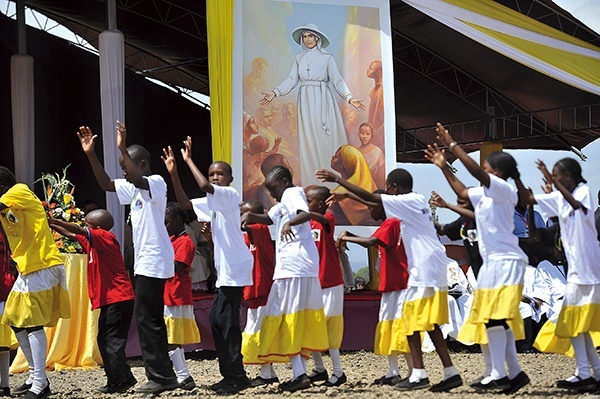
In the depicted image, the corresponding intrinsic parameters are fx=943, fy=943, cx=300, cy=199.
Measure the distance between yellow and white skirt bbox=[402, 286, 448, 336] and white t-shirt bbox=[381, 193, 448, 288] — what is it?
0.05 metres

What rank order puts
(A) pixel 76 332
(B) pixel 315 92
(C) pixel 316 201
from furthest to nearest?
(B) pixel 315 92, (A) pixel 76 332, (C) pixel 316 201

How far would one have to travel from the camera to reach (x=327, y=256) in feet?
24.2

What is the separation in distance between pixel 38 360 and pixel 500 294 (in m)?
3.09

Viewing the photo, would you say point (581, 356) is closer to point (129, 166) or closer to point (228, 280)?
point (228, 280)

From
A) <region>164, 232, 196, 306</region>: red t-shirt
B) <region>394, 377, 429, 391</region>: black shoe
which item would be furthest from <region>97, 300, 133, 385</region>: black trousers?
<region>394, 377, 429, 391</region>: black shoe

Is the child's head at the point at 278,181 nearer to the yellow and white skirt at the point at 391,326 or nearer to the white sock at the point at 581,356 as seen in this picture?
the yellow and white skirt at the point at 391,326

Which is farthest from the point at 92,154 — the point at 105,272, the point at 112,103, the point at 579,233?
the point at 112,103

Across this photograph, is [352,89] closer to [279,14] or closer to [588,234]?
[279,14]

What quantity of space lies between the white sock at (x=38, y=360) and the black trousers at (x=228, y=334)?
1.16m

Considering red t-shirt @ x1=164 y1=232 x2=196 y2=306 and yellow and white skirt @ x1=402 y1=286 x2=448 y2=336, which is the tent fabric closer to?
red t-shirt @ x1=164 y1=232 x2=196 y2=306

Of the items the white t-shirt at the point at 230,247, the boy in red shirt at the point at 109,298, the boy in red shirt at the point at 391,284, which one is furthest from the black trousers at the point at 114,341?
the boy in red shirt at the point at 391,284

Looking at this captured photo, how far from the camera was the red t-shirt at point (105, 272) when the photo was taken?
6.69m

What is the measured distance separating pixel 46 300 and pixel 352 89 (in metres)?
5.12

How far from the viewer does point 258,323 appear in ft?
22.9
